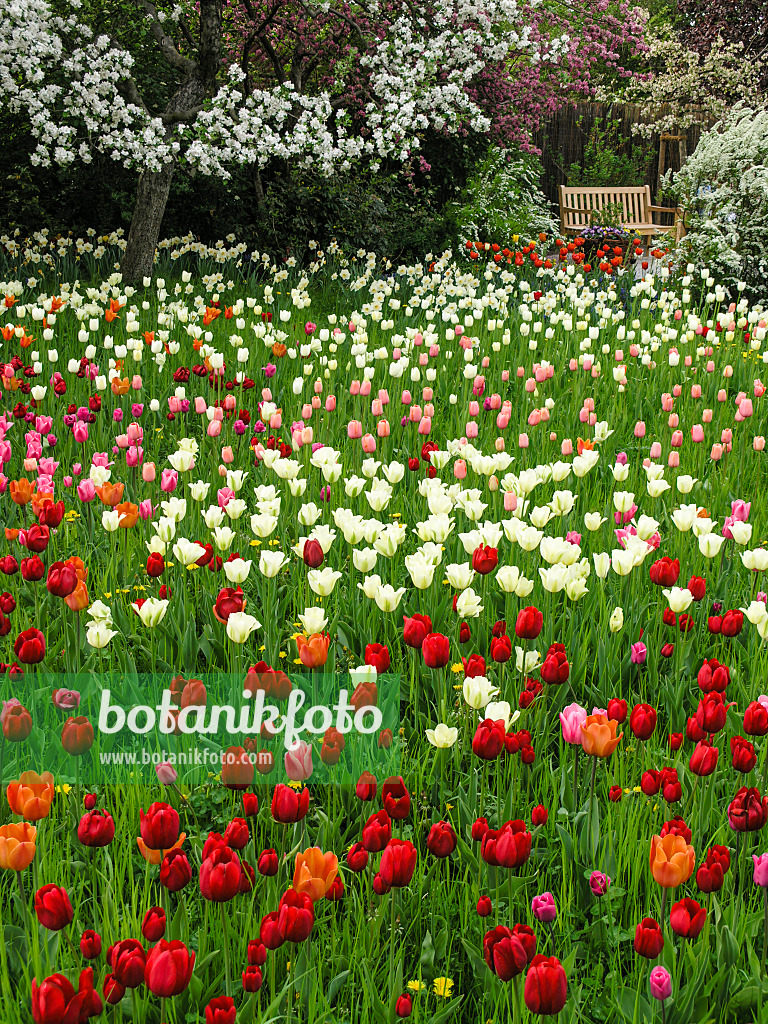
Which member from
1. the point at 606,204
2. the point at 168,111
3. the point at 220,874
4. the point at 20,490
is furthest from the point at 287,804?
the point at 606,204

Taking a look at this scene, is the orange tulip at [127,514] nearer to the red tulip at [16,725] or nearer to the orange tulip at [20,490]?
the orange tulip at [20,490]

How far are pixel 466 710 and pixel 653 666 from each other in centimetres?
60

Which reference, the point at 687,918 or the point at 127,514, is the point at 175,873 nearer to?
the point at 687,918

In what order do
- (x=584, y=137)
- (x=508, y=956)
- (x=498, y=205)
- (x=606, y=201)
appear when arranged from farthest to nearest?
(x=584, y=137), (x=606, y=201), (x=498, y=205), (x=508, y=956)

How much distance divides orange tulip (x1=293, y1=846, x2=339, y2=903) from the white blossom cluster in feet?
22.8

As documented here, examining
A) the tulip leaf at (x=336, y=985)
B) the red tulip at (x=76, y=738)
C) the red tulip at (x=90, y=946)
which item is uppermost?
the red tulip at (x=76, y=738)

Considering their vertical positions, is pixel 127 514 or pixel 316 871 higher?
pixel 127 514

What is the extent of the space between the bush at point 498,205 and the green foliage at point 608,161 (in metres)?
6.64

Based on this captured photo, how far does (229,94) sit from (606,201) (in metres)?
11.2

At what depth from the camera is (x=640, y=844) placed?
5.73 feet

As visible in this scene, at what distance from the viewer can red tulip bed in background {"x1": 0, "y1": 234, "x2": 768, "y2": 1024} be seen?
4.58 feet

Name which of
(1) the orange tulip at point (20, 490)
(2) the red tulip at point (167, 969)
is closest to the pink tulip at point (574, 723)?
(2) the red tulip at point (167, 969)

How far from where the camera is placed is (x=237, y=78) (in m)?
7.32

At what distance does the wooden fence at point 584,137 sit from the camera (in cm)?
2042
